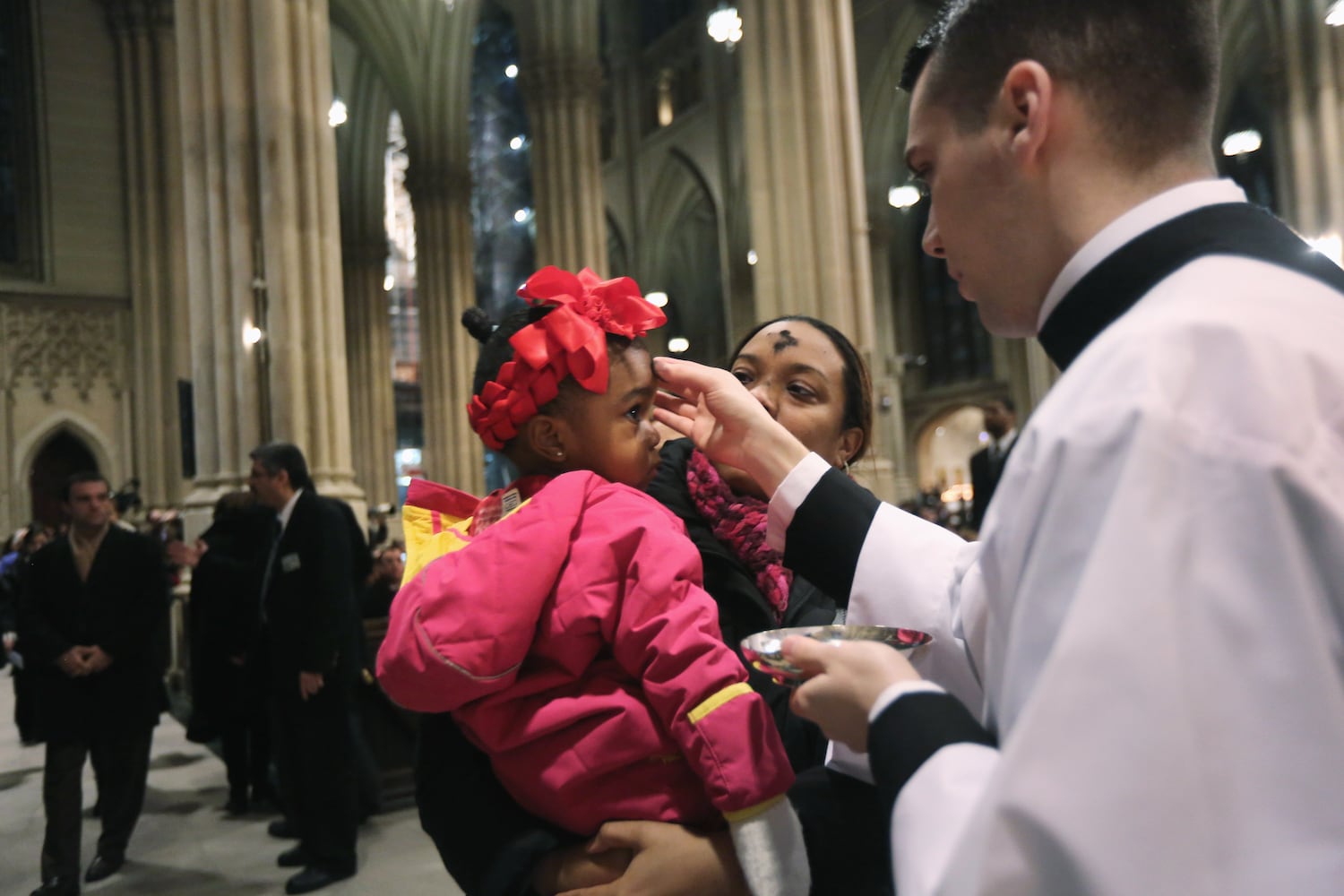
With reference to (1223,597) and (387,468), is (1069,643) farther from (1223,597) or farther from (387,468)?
(387,468)

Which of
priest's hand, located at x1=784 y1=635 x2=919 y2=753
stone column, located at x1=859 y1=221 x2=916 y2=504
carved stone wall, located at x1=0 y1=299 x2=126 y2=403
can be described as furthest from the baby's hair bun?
carved stone wall, located at x1=0 y1=299 x2=126 y2=403

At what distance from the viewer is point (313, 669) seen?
→ 467 cm

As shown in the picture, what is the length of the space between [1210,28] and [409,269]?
3555cm

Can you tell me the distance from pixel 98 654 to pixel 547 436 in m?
4.12

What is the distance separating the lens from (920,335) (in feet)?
94.2

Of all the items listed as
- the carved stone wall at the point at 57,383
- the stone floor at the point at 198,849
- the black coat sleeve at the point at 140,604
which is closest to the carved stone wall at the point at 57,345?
the carved stone wall at the point at 57,383

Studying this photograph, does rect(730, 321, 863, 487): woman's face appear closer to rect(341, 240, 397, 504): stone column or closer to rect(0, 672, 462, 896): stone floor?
rect(0, 672, 462, 896): stone floor

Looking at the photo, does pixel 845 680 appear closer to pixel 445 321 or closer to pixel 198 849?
pixel 198 849

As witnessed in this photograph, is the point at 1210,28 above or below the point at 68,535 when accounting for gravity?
above

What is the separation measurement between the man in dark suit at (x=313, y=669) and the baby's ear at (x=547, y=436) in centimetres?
347

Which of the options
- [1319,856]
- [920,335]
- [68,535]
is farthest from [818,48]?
[920,335]

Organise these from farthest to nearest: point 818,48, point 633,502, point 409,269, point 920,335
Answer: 1. point 409,269
2. point 920,335
3. point 818,48
4. point 633,502

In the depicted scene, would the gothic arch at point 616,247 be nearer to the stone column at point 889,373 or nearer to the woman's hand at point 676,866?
the stone column at point 889,373

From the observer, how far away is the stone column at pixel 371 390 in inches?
866
